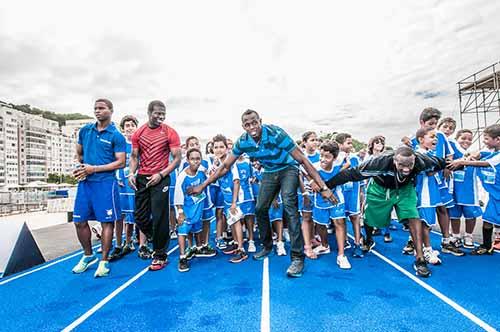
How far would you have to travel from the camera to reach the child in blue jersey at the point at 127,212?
4111 mm

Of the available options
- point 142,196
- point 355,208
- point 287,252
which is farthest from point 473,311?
point 142,196

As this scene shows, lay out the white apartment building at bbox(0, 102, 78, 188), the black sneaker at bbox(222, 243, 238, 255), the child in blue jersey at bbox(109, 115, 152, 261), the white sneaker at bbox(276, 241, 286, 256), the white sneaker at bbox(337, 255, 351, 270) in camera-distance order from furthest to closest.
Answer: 1. the white apartment building at bbox(0, 102, 78, 188)
2. the black sneaker at bbox(222, 243, 238, 255)
3. the child in blue jersey at bbox(109, 115, 152, 261)
4. the white sneaker at bbox(276, 241, 286, 256)
5. the white sneaker at bbox(337, 255, 351, 270)

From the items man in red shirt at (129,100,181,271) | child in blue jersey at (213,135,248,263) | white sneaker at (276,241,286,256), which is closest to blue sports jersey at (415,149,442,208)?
white sneaker at (276,241,286,256)

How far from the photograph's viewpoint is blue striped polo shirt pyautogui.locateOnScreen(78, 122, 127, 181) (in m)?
3.47

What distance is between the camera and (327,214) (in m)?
3.87

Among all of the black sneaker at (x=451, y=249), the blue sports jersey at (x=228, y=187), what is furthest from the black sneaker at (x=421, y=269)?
the blue sports jersey at (x=228, y=187)

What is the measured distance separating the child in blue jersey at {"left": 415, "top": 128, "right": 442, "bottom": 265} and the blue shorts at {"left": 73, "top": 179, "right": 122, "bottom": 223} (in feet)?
11.6

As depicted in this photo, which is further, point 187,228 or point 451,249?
point 451,249

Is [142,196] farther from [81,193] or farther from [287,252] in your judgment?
[287,252]

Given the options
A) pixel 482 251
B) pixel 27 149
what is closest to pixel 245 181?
pixel 482 251

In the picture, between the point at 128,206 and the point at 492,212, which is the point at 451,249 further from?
the point at 128,206

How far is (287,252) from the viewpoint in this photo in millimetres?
4176

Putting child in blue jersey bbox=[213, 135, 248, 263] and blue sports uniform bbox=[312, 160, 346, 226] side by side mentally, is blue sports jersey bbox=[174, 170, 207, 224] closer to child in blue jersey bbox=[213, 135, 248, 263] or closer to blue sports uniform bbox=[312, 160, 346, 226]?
child in blue jersey bbox=[213, 135, 248, 263]

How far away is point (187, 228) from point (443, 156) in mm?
3280
